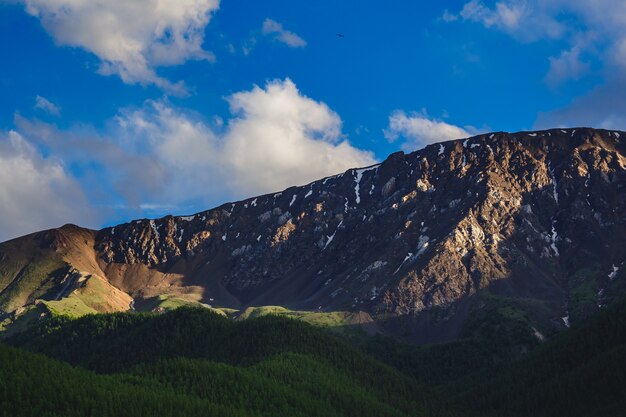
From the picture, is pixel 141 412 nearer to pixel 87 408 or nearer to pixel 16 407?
pixel 87 408

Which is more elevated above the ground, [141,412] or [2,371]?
[2,371]

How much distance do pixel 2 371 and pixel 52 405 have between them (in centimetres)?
1922

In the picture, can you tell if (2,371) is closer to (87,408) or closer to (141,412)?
(87,408)

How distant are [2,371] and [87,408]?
2581cm

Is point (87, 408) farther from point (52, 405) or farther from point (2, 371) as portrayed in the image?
point (2, 371)

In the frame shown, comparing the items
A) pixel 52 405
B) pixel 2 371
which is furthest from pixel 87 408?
pixel 2 371

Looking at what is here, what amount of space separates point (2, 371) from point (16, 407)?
15.6m

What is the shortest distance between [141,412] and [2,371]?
126 feet

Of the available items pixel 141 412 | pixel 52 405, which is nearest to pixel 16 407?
pixel 52 405

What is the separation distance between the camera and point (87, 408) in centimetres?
19388

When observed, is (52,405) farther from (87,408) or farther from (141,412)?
(141,412)

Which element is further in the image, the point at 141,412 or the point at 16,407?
the point at 141,412

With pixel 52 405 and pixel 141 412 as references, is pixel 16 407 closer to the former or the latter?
pixel 52 405

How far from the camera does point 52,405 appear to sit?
190 metres
